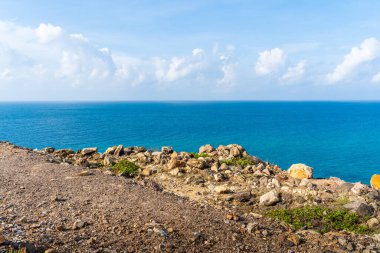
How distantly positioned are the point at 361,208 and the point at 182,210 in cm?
756

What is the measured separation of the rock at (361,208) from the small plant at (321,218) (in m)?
0.26

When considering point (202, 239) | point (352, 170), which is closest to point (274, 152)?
point (352, 170)

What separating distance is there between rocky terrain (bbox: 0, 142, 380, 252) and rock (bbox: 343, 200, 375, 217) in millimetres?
53

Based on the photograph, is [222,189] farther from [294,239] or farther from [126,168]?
[126,168]

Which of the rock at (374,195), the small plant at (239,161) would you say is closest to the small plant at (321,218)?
the rock at (374,195)

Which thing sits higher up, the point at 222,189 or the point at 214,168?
the point at 214,168

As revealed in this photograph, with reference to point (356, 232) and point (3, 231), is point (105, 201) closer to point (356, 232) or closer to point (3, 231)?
point (3, 231)

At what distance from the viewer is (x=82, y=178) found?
52.4 ft

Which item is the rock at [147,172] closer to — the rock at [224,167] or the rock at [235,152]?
the rock at [224,167]

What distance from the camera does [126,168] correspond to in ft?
65.8

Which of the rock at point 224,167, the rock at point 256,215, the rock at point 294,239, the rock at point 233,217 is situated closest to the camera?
the rock at point 294,239

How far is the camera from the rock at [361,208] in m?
13.0

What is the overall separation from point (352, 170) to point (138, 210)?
4053 centimetres

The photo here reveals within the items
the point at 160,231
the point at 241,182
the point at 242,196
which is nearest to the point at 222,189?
the point at 242,196
